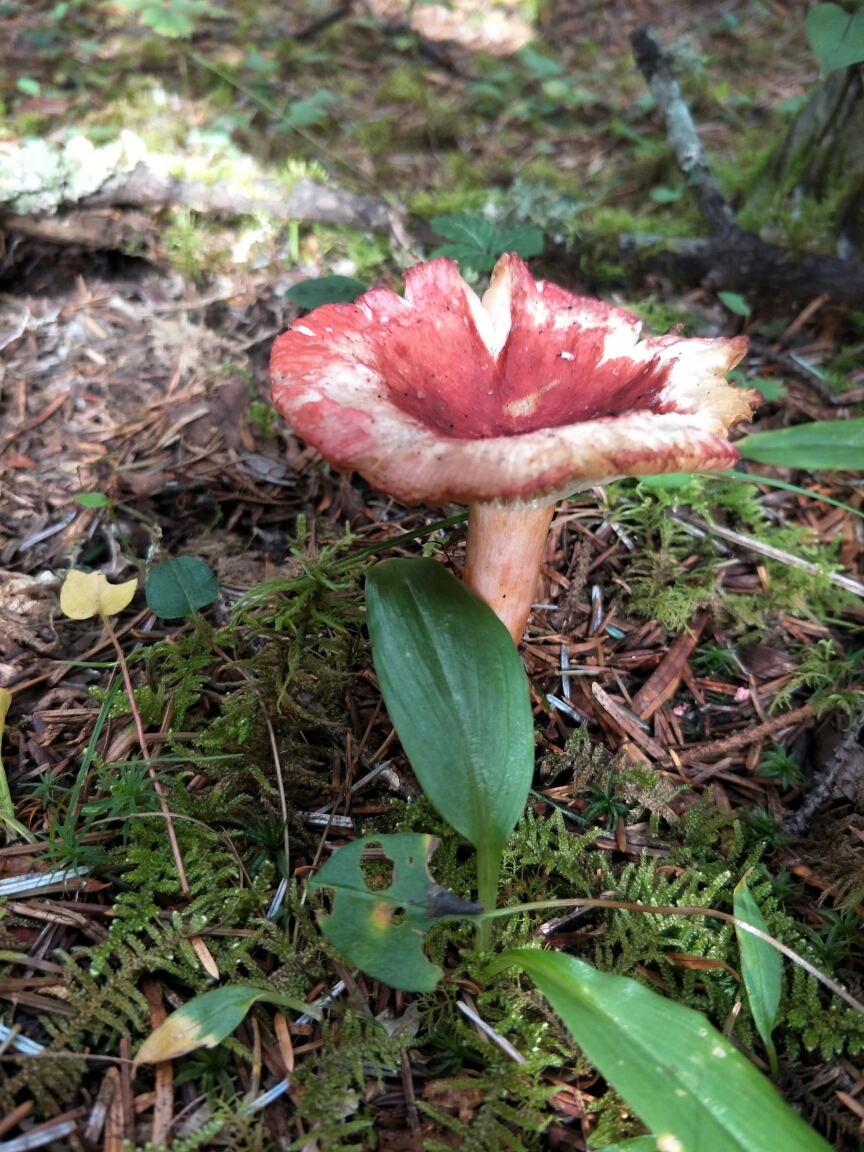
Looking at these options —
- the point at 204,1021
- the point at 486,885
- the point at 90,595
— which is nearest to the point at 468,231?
the point at 90,595

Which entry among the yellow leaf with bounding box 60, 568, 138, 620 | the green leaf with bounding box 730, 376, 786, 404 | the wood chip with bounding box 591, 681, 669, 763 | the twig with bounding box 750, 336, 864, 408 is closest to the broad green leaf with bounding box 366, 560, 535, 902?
the wood chip with bounding box 591, 681, 669, 763

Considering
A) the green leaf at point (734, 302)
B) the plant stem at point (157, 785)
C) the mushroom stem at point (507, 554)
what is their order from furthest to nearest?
the green leaf at point (734, 302) → the mushroom stem at point (507, 554) → the plant stem at point (157, 785)

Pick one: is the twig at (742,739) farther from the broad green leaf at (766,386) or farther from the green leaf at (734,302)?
the green leaf at (734,302)

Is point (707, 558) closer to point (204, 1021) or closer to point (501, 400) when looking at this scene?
point (501, 400)

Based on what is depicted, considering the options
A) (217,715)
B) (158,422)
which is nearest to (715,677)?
(217,715)

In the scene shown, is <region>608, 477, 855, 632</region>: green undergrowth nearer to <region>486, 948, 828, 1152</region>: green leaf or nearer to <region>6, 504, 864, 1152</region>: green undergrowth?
<region>6, 504, 864, 1152</region>: green undergrowth

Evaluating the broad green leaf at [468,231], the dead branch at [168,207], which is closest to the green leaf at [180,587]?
the broad green leaf at [468,231]
